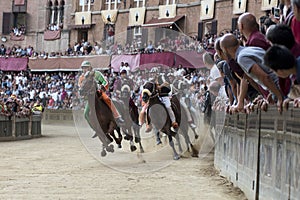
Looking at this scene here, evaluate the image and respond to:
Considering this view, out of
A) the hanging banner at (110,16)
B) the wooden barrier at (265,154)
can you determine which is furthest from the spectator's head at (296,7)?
the hanging banner at (110,16)

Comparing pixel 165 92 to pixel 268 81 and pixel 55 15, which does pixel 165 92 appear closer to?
pixel 268 81

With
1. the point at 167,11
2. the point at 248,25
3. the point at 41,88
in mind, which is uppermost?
the point at 167,11

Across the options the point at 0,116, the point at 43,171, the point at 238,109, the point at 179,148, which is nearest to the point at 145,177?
the point at 43,171

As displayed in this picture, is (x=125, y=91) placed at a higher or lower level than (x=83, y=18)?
lower

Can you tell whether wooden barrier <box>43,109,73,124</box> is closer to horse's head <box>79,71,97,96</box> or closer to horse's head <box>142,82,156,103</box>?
horse's head <box>142,82,156,103</box>

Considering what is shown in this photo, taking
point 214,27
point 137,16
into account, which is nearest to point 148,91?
point 214,27

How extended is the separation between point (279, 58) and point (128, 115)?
10.8 m

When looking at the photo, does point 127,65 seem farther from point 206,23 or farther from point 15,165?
point 206,23

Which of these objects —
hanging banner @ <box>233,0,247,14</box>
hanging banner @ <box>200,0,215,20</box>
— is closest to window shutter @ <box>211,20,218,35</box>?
hanging banner @ <box>200,0,215,20</box>

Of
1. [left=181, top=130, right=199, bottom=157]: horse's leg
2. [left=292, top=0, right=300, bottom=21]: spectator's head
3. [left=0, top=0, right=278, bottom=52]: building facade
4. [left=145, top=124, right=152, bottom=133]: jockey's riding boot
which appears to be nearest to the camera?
[left=292, top=0, right=300, bottom=21]: spectator's head

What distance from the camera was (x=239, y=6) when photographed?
41250mm

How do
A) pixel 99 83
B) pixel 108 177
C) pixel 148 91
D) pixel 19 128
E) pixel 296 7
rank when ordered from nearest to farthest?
pixel 296 7 → pixel 108 177 → pixel 99 83 → pixel 148 91 → pixel 19 128

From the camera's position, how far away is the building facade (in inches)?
1729

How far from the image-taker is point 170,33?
14.9 metres
